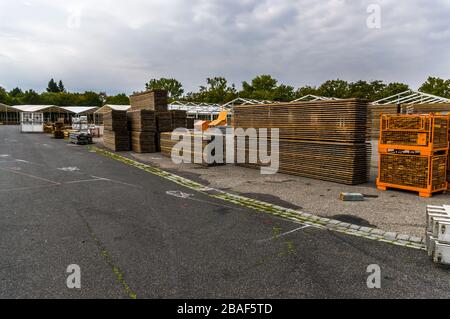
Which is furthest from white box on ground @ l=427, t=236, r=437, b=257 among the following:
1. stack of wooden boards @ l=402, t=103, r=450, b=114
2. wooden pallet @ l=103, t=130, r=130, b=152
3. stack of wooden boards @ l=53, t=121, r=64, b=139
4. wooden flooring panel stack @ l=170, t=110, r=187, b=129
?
stack of wooden boards @ l=53, t=121, r=64, b=139

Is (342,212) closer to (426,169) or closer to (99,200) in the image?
(426,169)

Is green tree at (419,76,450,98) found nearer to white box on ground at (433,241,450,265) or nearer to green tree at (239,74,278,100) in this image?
green tree at (239,74,278,100)

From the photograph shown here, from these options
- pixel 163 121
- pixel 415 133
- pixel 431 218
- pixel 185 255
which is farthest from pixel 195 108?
pixel 431 218

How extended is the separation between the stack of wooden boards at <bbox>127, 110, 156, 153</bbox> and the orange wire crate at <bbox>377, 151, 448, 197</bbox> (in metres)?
14.7

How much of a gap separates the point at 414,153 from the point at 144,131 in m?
15.7

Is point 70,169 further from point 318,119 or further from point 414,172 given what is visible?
point 414,172

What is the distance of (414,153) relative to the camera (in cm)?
906

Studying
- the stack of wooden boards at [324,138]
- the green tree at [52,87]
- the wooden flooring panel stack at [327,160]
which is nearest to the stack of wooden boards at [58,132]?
the stack of wooden boards at [324,138]

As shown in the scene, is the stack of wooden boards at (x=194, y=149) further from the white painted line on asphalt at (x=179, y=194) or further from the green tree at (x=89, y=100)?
the green tree at (x=89, y=100)

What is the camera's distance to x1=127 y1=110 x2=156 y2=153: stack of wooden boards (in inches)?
798

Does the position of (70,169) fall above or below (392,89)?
below

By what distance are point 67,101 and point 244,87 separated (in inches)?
2566

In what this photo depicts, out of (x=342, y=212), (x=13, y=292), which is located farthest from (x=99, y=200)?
(x=342, y=212)

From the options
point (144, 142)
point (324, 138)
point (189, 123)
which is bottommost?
point (144, 142)
